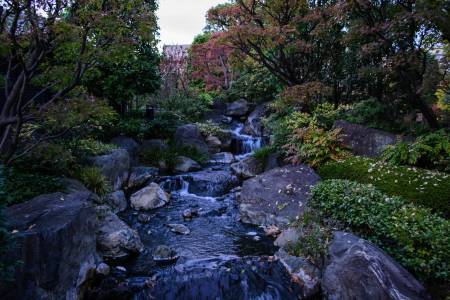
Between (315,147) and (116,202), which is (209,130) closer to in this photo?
(315,147)

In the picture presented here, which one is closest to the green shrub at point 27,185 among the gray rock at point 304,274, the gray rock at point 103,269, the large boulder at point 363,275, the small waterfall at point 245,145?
the gray rock at point 103,269

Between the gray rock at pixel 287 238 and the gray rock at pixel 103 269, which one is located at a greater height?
the gray rock at pixel 287 238

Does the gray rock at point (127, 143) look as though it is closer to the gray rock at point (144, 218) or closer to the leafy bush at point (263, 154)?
the gray rock at point (144, 218)

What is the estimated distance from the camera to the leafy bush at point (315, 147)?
29.4 ft

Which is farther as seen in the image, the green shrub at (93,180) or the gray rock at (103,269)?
the green shrub at (93,180)

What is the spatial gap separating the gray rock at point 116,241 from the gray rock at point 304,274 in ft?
10.1

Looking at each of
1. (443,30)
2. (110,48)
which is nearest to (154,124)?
(110,48)

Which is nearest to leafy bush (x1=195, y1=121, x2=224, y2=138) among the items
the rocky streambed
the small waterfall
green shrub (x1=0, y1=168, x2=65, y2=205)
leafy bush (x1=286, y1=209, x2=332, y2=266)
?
the small waterfall

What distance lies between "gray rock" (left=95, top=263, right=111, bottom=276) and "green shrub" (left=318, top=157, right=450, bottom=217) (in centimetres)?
572

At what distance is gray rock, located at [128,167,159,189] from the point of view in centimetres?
1090

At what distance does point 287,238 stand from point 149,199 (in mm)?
4575

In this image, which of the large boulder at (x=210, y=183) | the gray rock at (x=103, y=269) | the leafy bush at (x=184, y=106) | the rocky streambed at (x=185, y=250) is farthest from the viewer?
the leafy bush at (x=184, y=106)

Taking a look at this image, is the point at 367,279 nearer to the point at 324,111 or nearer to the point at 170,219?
the point at 170,219

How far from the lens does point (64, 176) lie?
310 inches
